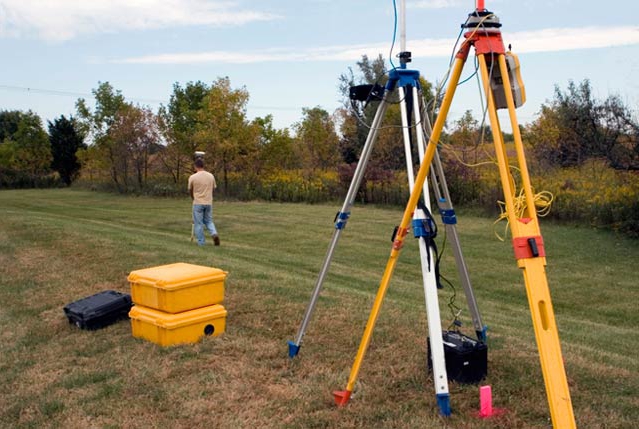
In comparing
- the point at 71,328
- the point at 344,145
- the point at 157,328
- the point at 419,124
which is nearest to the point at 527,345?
the point at 419,124

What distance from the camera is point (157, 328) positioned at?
18.4ft

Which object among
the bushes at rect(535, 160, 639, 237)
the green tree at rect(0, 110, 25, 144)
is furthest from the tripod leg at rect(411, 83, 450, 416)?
the green tree at rect(0, 110, 25, 144)

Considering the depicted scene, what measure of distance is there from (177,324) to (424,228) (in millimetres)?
2583

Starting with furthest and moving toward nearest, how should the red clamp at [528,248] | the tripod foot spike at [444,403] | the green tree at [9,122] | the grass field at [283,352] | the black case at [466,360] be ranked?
1. the green tree at [9,122]
2. the black case at [466,360]
3. the grass field at [283,352]
4. the tripod foot spike at [444,403]
5. the red clamp at [528,248]

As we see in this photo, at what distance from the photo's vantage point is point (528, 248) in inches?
110

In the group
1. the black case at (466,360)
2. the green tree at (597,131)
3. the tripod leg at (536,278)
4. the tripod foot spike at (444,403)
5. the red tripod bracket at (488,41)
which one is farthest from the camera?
the green tree at (597,131)

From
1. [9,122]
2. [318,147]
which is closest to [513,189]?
[318,147]

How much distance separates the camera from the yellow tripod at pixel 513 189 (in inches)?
103

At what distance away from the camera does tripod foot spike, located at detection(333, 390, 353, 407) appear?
165 inches

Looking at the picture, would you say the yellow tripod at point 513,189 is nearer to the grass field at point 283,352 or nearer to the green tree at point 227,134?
the grass field at point 283,352

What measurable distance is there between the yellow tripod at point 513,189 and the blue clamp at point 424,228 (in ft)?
0.70

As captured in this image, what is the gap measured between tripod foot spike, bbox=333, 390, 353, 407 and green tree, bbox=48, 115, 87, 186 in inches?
1569

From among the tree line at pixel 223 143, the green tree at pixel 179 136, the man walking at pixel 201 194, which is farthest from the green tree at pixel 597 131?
the green tree at pixel 179 136

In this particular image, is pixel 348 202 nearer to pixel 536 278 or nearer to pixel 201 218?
pixel 536 278
